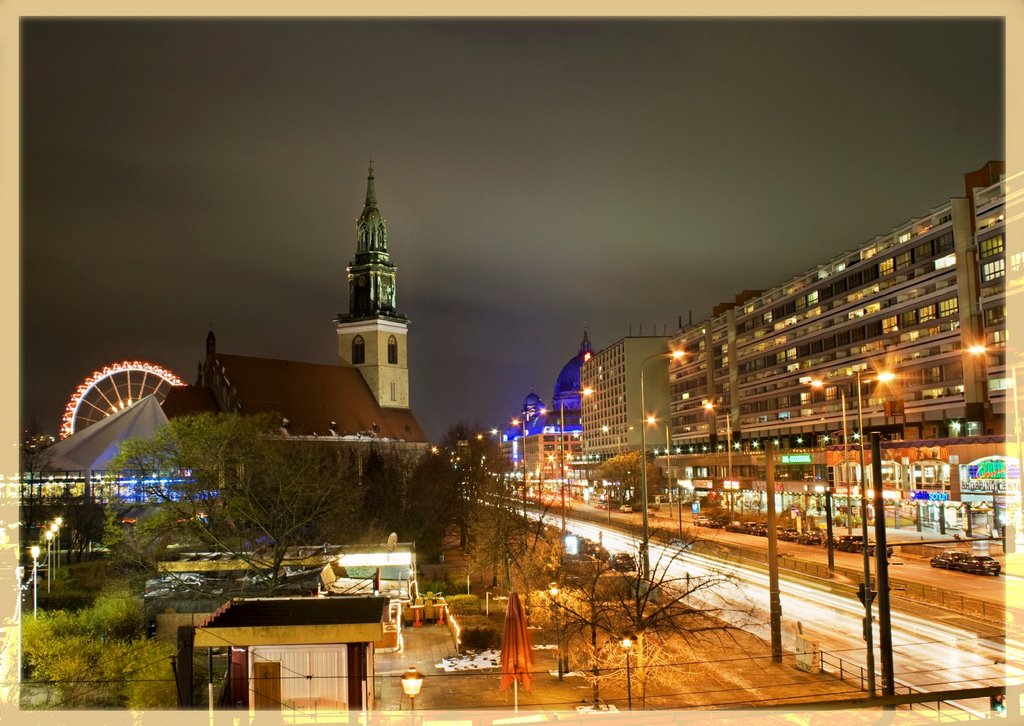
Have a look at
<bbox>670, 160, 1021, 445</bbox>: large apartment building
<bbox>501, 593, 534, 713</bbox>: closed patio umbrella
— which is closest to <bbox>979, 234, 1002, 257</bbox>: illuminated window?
<bbox>670, 160, 1021, 445</bbox>: large apartment building

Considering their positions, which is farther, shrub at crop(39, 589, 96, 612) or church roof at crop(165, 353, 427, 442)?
church roof at crop(165, 353, 427, 442)

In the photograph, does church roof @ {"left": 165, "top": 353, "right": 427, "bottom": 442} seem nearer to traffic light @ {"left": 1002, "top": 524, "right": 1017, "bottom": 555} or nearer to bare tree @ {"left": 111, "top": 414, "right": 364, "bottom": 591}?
bare tree @ {"left": 111, "top": 414, "right": 364, "bottom": 591}

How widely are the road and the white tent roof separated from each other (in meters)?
47.8

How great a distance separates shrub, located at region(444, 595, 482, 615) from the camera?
31.0 m

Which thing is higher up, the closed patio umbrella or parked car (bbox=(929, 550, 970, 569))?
the closed patio umbrella

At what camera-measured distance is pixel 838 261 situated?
8150 centimetres

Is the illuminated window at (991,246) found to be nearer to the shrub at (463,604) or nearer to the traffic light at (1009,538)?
the traffic light at (1009,538)

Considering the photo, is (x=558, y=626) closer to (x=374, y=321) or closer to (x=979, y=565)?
(x=979, y=565)

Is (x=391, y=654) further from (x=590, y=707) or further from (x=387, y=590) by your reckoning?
(x=590, y=707)

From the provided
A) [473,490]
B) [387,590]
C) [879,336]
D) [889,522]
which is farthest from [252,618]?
[879,336]

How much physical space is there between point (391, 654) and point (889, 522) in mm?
50406

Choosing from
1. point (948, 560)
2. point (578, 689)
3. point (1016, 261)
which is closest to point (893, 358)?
point (1016, 261)

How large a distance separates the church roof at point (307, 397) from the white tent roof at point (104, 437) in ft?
54.8

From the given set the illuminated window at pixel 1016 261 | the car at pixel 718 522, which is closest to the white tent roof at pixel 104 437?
the car at pixel 718 522
